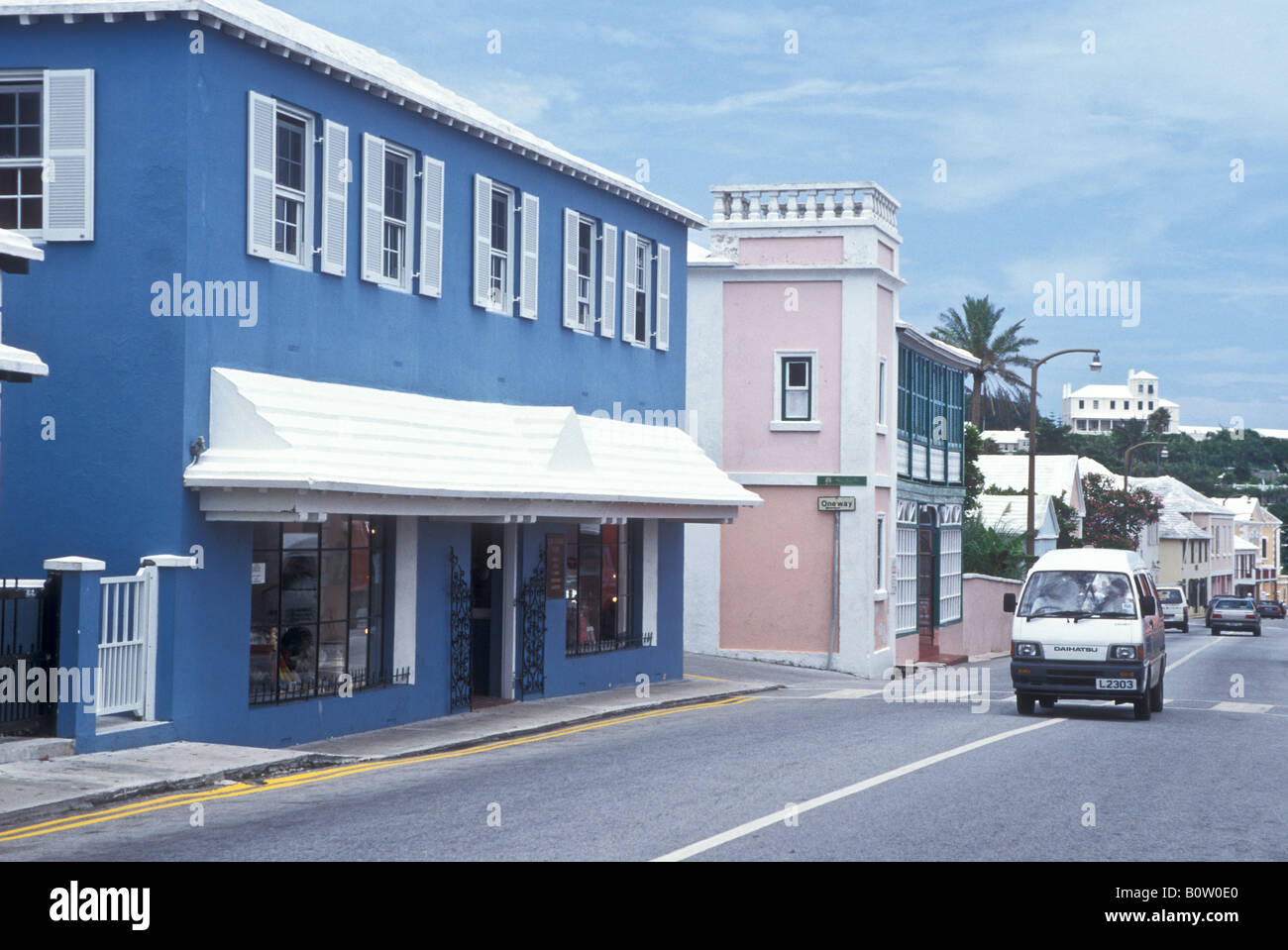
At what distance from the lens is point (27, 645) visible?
13516 millimetres

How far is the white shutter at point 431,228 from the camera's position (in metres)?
18.8

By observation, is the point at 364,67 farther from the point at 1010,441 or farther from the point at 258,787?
the point at 1010,441

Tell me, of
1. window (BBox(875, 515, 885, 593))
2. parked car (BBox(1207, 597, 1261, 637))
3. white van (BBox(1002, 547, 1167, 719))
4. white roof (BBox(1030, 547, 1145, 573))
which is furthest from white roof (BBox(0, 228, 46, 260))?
parked car (BBox(1207, 597, 1261, 637))

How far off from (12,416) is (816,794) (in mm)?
8421

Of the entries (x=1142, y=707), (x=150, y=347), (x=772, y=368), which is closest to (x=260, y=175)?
(x=150, y=347)

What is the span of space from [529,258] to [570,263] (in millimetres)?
1377

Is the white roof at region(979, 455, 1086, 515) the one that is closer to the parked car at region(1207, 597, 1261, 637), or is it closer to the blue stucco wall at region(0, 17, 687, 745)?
the parked car at region(1207, 597, 1261, 637)

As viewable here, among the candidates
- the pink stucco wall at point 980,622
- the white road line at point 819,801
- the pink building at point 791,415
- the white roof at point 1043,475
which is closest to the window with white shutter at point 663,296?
the pink building at point 791,415

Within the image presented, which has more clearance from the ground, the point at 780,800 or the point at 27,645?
the point at 27,645

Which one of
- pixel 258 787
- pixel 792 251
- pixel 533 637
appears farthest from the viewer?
pixel 792 251

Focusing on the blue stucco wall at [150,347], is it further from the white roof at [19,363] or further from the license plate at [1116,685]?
the license plate at [1116,685]

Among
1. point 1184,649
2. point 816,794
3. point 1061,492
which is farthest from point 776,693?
point 1061,492

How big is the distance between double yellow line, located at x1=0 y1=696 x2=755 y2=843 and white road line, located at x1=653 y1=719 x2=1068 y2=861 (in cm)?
432
